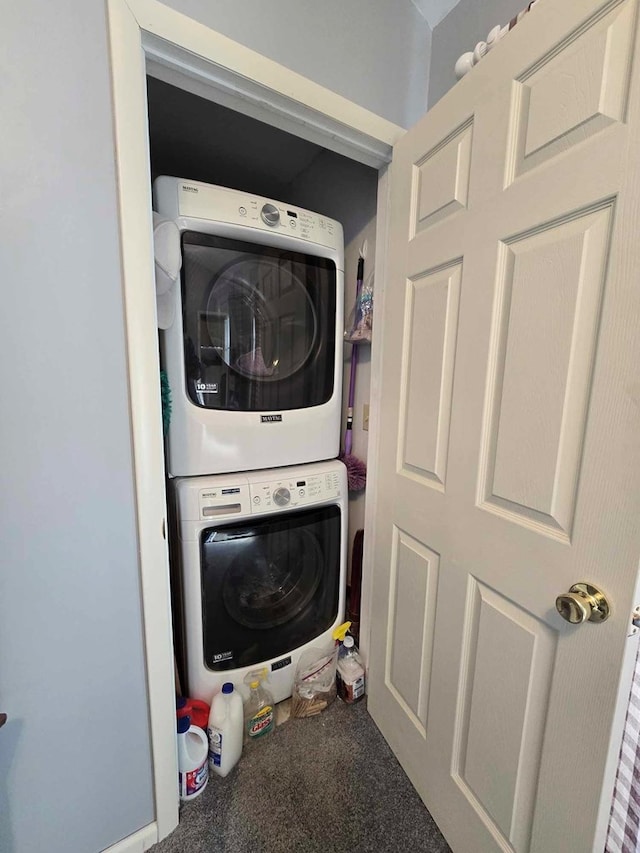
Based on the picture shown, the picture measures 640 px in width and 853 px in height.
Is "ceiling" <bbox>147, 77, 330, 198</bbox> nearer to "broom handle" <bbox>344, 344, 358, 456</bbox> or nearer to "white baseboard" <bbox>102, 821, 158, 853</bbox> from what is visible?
"broom handle" <bbox>344, 344, 358, 456</bbox>

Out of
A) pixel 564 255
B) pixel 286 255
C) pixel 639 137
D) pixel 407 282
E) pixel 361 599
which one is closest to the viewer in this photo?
pixel 639 137

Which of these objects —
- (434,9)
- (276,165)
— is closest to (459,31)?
(434,9)

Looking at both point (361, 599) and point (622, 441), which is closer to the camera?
point (622, 441)

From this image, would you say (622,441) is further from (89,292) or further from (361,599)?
(361,599)

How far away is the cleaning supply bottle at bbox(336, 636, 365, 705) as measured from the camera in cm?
139

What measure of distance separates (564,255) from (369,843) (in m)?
1.55

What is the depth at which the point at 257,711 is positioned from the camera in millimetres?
1269

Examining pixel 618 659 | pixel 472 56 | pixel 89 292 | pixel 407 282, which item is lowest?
pixel 618 659

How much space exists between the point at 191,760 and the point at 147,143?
5.53ft

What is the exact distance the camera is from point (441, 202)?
0.91 m

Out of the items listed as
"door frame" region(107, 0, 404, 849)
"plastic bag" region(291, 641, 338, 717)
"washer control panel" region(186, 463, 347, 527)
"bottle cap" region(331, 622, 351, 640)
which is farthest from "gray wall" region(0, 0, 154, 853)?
"bottle cap" region(331, 622, 351, 640)

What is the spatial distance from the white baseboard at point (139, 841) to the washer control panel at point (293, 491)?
2.92ft

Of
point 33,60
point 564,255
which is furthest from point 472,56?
point 33,60

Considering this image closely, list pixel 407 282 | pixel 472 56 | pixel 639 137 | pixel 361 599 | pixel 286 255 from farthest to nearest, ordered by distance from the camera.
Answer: pixel 361 599 → pixel 286 255 → pixel 407 282 → pixel 472 56 → pixel 639 137
